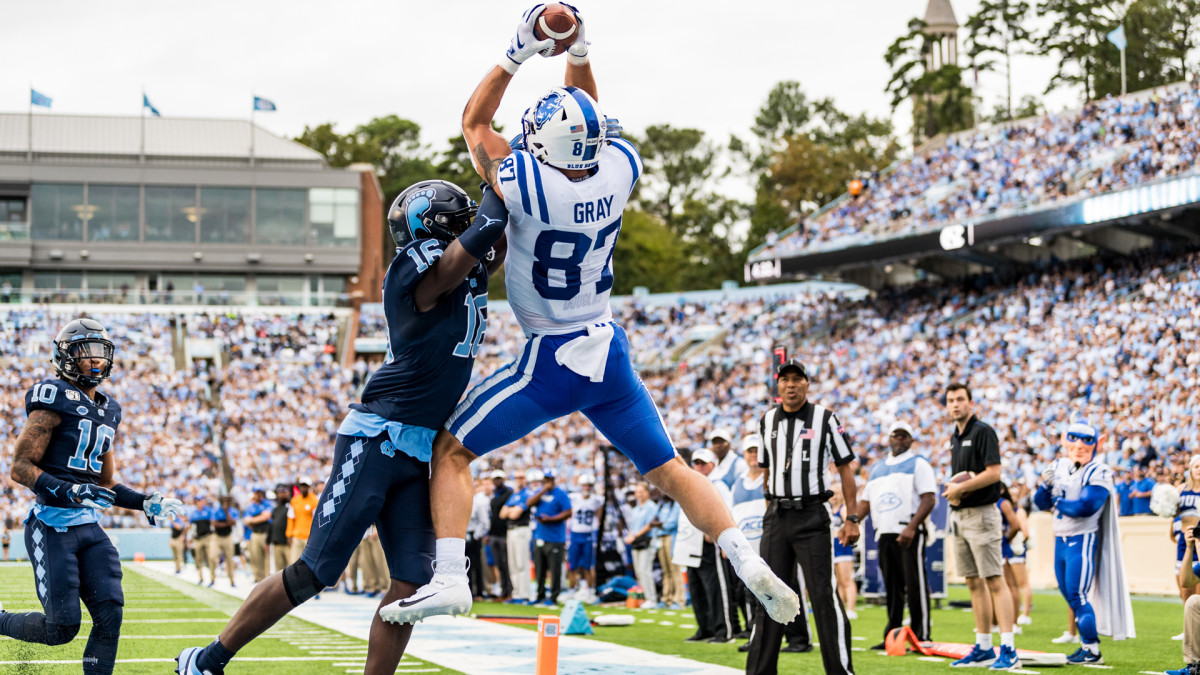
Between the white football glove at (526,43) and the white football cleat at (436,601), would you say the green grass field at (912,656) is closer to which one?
the white football cleat at (436,601)

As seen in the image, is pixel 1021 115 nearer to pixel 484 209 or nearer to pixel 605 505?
pixel 605 505

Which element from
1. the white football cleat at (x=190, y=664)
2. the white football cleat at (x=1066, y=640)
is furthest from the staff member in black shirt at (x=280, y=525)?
the white football cleat at (x=190, y=664)

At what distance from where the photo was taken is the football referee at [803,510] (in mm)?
7582

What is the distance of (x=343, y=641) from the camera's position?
10.7 meters

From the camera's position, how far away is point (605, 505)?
1747cm

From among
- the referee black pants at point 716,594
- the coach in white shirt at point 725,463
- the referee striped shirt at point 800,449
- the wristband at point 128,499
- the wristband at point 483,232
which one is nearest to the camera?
the wristband at point 483,232

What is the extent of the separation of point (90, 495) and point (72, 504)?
20cm

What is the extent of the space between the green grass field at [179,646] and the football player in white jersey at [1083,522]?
5194 millimetres

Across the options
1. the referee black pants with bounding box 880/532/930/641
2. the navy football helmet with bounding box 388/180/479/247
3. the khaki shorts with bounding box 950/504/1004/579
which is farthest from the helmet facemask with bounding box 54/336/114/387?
the referee black pants with bounding box 880/532/930/641

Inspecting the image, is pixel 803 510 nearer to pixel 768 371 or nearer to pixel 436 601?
pixel 436 601

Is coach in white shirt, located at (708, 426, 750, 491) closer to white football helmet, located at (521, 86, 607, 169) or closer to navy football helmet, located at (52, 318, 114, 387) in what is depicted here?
navy football helmet, located at (52, 318, 114, 387)

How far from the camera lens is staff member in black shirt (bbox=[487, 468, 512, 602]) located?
57.5 feet

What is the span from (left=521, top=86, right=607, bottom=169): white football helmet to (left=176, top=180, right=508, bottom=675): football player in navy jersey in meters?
0.34

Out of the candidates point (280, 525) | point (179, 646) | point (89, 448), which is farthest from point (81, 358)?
point (280, 525)
